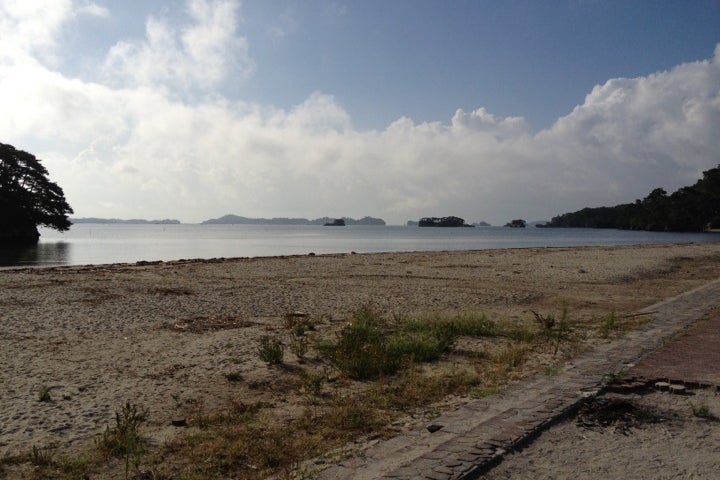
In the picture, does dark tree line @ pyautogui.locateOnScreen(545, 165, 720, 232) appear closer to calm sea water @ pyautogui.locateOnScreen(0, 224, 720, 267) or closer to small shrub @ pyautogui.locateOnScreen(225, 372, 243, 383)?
calm sea water @ pyautogui.locateOnScreen(0, 224, 720, 267)

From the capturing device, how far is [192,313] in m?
12.8

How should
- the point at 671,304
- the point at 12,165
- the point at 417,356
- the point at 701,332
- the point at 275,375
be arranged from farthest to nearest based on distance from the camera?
the point at 12,165 → the point at 671,304 → the point at 701,332 → the point at 417,356 → the point at 275,375

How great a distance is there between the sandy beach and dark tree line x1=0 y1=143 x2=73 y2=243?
43.0 m

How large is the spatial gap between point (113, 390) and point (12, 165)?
65.0 metres

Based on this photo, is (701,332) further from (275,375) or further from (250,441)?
(250,441)

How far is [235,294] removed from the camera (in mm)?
16406

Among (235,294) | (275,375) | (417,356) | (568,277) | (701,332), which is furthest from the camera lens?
(568,277)

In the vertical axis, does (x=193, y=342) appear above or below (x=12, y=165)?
below

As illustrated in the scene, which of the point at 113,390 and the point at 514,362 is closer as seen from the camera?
the point at 113,390

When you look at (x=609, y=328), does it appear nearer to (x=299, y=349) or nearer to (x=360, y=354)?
(x=360, y=354)

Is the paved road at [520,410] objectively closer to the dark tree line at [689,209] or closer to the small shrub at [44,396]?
the small shrub at [44,396]

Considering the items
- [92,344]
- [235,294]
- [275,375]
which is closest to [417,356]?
[275,375]

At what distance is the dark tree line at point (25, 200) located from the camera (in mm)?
58562

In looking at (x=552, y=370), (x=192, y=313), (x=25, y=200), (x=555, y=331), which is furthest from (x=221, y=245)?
(x=552, y=370)
